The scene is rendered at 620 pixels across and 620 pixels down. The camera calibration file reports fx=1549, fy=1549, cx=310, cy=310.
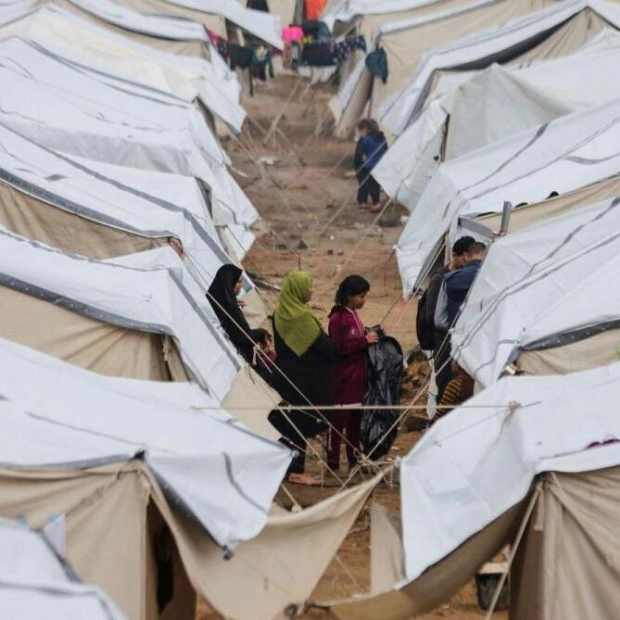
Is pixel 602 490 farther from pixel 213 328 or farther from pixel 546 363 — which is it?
pixel 213 328

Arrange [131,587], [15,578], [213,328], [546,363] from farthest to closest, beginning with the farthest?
[213,328] < [546,363] < [131,587] < [15,578]

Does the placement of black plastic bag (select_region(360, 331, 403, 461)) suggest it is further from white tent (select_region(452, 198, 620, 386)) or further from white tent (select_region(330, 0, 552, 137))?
white tent (select_region(330, 0, 552, 137))

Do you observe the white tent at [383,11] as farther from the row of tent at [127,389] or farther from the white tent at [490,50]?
the row of tent at [127,389]

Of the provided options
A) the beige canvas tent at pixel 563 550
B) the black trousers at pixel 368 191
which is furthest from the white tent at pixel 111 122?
the beige canvas tent at pixel 563 550

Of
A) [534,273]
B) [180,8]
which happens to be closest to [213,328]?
[534,273]

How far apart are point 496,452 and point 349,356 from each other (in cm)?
279

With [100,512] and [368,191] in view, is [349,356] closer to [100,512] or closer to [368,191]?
[100,512]

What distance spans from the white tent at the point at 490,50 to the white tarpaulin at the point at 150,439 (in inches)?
395

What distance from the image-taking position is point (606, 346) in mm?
7355

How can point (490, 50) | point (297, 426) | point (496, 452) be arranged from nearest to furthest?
point (496, 452), point (297, 426), point (490, 50)

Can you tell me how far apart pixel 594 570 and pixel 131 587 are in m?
1.69

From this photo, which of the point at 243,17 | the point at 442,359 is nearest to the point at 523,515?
the point at 442,359

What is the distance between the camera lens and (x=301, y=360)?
869cm

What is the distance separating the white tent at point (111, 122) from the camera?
1216 centimetres
